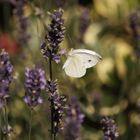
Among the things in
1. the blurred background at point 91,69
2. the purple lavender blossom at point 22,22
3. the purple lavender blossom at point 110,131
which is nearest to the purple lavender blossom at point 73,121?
the blurred background at point 91,69

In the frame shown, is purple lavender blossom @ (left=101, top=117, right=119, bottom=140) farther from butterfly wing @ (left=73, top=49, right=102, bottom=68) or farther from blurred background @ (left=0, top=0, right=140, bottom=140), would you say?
blurred background @ (left=0, top=0, right=140, bottom=140)

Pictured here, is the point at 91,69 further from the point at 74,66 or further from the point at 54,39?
the point at 54,39

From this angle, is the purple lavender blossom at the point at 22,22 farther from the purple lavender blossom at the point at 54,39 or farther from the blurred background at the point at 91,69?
the purple lavender blossom at the point at 54,39

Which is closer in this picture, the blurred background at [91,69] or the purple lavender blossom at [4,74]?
the purple lavender blossom at [4,74]

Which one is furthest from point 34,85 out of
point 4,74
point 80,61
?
point 80,61

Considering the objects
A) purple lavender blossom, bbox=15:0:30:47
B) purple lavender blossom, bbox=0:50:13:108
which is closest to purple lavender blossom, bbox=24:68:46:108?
purple lavender blossom, bbox=0:50:13:108

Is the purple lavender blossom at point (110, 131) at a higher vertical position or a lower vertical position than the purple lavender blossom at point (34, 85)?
lower
